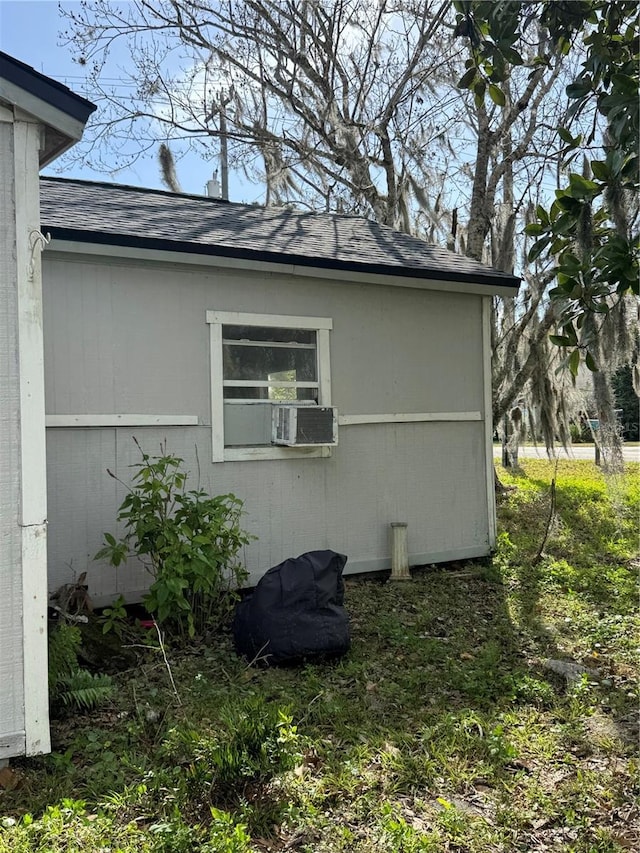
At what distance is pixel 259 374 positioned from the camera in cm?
569

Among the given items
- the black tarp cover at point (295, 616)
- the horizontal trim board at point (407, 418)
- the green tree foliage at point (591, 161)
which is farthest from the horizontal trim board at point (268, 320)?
the green tree foliage at point (591, 161)

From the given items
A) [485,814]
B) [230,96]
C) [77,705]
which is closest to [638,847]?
[485,814]

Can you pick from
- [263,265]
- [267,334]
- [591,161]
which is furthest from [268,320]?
[591,161]

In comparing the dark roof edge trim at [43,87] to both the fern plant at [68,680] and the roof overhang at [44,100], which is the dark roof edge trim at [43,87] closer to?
the roof overhang at [44,100]

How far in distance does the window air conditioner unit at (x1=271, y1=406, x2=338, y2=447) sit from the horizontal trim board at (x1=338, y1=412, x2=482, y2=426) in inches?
12.0

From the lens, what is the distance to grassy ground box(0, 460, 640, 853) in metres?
2.48

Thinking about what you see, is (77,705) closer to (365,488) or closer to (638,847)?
(638,847)

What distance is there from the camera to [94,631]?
4.16 m

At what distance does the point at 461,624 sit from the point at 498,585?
1181mm

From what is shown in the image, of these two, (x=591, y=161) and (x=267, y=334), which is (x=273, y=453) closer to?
(x=267, y=334)

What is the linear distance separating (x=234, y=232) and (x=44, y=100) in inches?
121

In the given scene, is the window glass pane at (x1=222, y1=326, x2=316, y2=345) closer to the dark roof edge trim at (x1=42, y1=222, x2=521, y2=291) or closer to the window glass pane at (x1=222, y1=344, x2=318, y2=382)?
the window glass pane at (x1=222, y1=344, x2=318, y2=382)

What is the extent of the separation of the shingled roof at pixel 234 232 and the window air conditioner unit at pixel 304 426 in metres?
1.21

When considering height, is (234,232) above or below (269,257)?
above
